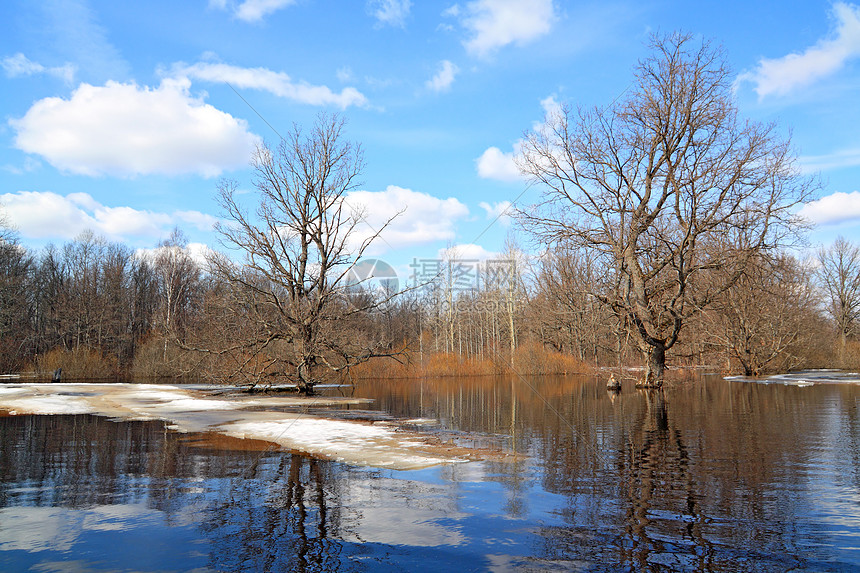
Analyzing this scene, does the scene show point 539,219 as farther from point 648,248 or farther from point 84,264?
point 84,264

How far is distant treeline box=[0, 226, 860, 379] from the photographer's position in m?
32.2

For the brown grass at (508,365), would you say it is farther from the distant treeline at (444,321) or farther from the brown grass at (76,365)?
the brown grass at (76,365)

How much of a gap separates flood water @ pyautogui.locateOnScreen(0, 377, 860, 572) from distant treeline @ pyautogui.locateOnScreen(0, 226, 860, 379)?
15.7 metres

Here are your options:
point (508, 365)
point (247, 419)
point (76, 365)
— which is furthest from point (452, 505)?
point (76, 365)

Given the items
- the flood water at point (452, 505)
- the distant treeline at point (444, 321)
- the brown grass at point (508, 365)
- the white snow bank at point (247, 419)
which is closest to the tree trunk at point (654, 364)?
the distant treeline at point (444, 321)

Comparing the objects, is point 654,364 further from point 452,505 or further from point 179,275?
point 179,275

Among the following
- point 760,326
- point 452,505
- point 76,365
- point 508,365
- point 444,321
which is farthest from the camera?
point 444,321

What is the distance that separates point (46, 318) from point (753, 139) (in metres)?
62.3

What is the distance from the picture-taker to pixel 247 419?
1606 centimetres

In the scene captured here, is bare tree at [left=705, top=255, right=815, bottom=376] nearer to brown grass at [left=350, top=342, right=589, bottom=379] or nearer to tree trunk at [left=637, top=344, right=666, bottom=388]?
tree trunk at [left=637, top=344, right=666, bottom=388]

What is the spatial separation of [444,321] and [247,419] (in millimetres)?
52786

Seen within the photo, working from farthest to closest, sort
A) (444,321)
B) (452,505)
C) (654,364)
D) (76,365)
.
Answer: (444,321)
(76,365)
(654,364)
(452,505)

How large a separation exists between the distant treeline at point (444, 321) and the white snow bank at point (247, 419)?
4.43 meters

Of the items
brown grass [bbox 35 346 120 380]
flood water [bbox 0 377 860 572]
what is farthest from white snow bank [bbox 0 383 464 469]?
brown grass [bbox 35 346 120 380]
